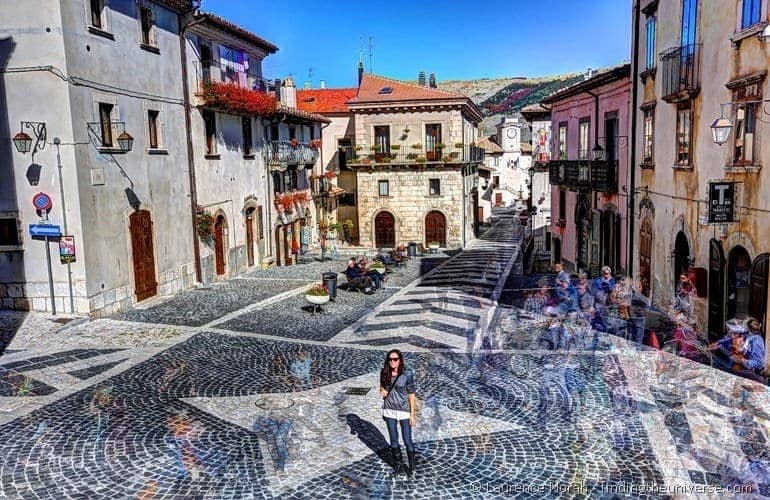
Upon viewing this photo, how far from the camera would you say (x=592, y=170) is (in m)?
24.4

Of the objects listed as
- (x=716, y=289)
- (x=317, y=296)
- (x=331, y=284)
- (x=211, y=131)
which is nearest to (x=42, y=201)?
(x=317, y=296)

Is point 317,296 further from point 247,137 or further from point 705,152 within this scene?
point 247,137

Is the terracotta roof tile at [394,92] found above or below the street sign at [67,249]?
above

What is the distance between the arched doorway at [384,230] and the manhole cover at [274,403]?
30910mm

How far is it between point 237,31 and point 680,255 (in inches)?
755

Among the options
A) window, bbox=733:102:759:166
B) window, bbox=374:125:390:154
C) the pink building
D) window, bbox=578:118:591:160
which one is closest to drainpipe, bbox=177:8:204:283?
the pink building

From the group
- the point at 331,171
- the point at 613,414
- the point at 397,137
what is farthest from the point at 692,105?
the point at 331,171

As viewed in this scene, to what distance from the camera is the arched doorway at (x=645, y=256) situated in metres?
19.9

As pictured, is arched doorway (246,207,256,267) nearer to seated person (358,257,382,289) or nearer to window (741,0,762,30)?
seated person (358,257,382,289)

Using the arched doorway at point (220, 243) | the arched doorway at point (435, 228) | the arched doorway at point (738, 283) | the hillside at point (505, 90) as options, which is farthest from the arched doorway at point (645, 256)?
the hillside at point (505, 90)

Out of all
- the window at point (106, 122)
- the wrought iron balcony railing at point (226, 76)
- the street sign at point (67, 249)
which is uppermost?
the wrought iron balcony railing at point (226, 76)

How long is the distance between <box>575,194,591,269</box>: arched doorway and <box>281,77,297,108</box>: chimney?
16463 millimetres

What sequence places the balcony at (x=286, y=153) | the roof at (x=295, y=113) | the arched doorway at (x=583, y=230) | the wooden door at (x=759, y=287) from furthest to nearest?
1. the roof at (x=295, y=113)
2. the balcony at (x=286, y=153)
3. the arched doorway at (x=583, y=230)
4. the wooden door at (x=759, y=287)

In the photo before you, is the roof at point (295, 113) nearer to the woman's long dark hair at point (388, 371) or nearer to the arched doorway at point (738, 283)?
the arched doorway at point (738, 283)
